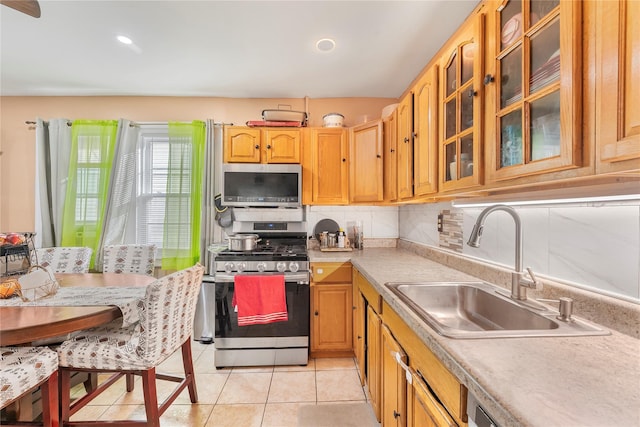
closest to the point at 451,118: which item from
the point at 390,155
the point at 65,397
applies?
the point at 390,155

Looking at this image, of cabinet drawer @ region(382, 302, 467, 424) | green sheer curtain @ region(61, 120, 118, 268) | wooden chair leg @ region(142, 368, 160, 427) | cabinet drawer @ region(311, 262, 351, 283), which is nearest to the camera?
cabinet drawer @ region(382, 302, 467, 424)

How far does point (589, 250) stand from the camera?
38.8 inches

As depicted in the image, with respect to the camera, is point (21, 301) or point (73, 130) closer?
point (21, 301)

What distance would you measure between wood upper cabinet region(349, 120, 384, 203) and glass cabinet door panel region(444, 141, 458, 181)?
108 centimetres

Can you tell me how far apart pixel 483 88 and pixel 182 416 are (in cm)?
245

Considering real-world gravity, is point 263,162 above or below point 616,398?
above

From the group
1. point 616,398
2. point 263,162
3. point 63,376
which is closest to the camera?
point 616,398

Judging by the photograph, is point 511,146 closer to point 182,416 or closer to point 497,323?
point 497,323

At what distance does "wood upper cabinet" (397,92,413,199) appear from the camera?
196 cm

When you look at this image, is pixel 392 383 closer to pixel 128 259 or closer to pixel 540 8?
pixel 540 8

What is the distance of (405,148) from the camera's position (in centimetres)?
206

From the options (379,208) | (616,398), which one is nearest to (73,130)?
(379,208)

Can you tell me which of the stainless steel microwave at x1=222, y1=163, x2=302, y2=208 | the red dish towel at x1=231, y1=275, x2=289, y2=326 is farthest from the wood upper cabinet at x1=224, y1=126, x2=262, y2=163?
the red dish towel at x1=231, y1=275, x2=289, y2=326

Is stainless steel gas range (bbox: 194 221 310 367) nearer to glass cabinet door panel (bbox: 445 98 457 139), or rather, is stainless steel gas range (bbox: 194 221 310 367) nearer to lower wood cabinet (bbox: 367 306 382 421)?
lower wood cabinet (bbox: 367 306 382 421)
